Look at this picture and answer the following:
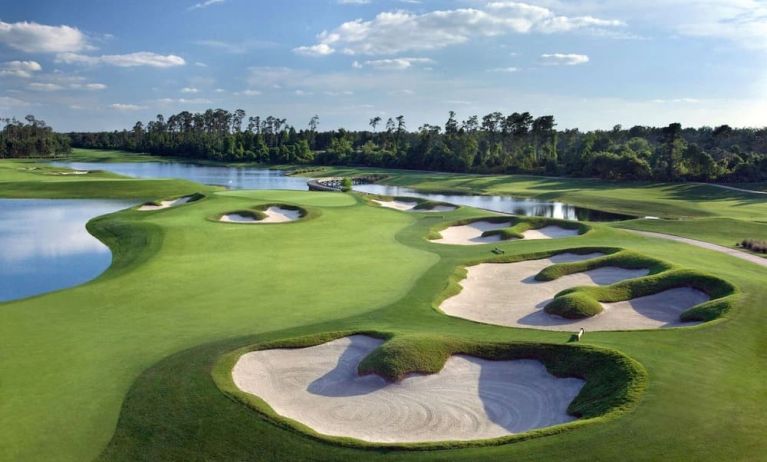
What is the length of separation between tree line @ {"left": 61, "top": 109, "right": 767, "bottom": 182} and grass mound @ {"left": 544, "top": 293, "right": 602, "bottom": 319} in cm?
7303

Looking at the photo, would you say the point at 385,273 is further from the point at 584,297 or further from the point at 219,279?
the point at 584,297

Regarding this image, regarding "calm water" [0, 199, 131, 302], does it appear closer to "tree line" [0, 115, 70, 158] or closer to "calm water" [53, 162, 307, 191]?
"calm water" [53, 162, 307, 191]

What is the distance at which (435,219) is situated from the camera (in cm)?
4606

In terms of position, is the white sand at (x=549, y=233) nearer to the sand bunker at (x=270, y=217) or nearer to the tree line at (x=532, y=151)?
the sand bunker at (x=270, y=217)

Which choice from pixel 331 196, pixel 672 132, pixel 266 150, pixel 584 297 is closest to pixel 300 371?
pixel 584 297

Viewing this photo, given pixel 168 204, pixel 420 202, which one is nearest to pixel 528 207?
pixel 420 202

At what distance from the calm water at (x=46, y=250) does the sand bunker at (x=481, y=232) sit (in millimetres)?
21196

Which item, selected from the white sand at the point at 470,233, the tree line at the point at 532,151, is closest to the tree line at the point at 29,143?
the tree line at the point at 532,151

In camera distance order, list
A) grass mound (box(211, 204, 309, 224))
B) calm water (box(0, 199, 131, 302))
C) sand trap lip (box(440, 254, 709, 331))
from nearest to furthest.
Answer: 1. sand trap lip (box(440, 254, 709, 331))
2. calm water (box(0, 199, 131, 302))
3. grass mound (box(211, 204, 309, 224))

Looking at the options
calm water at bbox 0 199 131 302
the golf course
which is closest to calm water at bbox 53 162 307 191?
calm water at bbox 0 199 131 302

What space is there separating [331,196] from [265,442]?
165 feet

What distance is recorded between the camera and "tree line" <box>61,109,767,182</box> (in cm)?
8644

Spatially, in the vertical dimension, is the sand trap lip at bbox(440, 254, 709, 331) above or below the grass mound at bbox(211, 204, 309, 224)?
below

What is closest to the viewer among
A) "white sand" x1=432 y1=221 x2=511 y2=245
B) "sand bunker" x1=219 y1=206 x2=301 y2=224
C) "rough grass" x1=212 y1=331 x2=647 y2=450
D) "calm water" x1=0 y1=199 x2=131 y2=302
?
"rough grass" x1=212 y1=331 x2=647 y2=450
